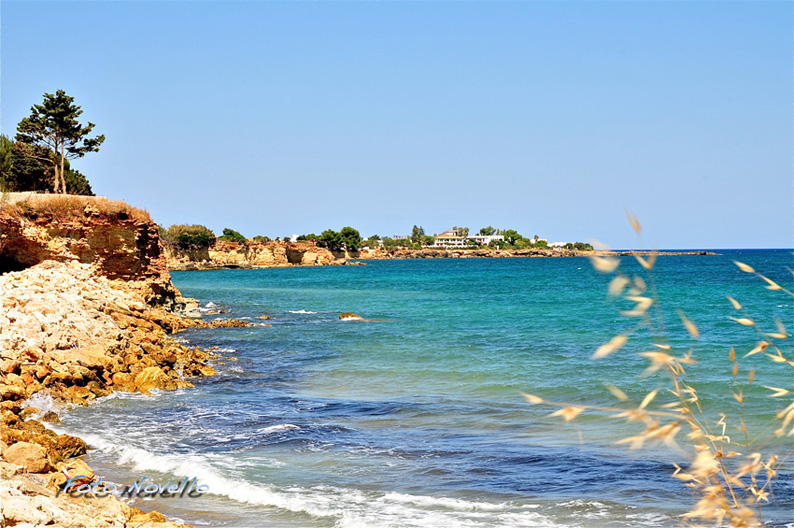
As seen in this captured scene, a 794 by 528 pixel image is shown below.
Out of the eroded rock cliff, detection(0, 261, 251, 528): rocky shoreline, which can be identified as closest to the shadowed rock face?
the eroded rock cliff

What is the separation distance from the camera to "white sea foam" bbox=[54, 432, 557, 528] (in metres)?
7.44

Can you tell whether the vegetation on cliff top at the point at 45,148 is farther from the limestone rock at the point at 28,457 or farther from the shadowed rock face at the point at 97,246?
the limestone rock at the point at 28,457

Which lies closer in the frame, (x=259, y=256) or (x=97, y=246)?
(x=97, y=246)

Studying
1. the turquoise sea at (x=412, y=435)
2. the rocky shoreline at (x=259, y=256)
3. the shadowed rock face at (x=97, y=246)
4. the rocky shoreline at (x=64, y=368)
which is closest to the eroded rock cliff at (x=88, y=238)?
the shadowed rock face at (x=97, y=246)

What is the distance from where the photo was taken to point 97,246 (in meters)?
25.2

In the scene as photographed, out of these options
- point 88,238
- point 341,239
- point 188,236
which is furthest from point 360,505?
point 341,239

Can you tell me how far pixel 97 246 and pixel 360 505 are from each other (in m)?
20.5

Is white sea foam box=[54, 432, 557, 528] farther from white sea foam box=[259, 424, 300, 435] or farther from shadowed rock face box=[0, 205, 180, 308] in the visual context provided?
shadowed rock face box=[0, 205, 180, 308]

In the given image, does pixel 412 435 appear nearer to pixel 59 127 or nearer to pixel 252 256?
pixel 59 127

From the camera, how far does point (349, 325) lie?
29.6m

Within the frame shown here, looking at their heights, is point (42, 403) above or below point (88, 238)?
below

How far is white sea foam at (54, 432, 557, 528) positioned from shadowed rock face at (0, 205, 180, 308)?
1550 cm

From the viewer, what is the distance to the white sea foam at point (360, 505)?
744cm

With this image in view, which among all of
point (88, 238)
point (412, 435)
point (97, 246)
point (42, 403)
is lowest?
point (412, 435)
